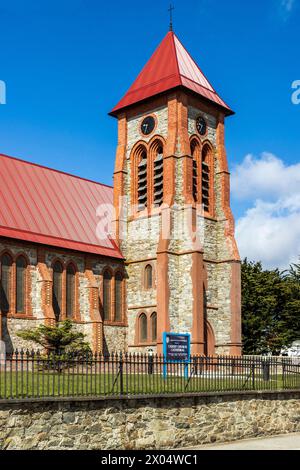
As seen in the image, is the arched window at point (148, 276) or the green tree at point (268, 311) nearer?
the arched window at point (148, 276)

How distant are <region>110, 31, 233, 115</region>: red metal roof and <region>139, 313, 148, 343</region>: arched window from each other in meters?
13.9

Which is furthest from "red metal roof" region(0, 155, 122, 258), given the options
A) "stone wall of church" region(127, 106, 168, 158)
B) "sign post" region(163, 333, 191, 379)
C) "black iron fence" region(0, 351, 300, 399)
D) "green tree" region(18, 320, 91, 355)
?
"black iron fence" region(0, 351, 300, 399)

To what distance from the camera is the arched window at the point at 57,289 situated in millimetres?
38688

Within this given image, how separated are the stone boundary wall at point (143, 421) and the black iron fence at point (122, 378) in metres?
0.30

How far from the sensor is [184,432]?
2014 cm

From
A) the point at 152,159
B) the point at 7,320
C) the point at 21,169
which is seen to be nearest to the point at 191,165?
the point at 152,159

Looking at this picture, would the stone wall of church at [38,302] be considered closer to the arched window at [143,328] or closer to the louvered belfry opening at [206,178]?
the arched window at [143,328]

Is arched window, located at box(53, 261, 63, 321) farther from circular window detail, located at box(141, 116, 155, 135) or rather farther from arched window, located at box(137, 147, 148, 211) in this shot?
circular window detail, located at box(141, 116, 155, 135)

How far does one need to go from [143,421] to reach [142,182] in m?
27.3

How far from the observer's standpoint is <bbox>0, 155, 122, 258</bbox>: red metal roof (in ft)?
126

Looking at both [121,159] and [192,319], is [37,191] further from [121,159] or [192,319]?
[192,319]

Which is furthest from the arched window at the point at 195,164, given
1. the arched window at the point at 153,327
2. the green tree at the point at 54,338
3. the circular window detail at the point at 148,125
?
the green tree at the point at 54,338

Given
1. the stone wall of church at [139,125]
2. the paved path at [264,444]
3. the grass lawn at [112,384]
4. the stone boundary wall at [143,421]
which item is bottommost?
the paved path at [264,444]

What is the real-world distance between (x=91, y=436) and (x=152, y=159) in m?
28.6
